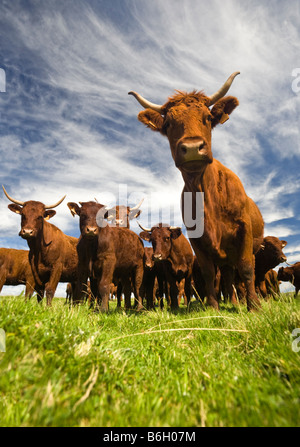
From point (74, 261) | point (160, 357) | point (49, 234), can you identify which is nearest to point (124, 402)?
point (160, 357)

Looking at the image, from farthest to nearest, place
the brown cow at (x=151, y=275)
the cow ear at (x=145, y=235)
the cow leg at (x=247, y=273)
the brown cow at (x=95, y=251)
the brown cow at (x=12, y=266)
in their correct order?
1. the brown cow at (x=12, y=266)
2. the brown cow at (x=151, y=275)
3. the cow ear at (x=145, y=235)
4. the brown cow at (x=95, y=251)
5. the cow leg at (x=247, y=273)

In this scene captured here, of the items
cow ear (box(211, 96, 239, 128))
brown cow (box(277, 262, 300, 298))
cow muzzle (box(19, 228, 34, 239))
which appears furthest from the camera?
brown cow (box(277, 262, 300, 298))

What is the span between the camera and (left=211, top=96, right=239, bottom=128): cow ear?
5121mm

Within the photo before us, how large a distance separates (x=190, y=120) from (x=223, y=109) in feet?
3.26

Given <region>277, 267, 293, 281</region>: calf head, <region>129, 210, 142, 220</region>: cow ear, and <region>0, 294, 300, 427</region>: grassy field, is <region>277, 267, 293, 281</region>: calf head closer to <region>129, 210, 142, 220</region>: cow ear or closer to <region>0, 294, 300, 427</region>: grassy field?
<region>129, 210, 142, 220</region>: cow ear

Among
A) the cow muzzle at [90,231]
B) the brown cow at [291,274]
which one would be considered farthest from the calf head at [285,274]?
the cow muzzle at [90,231]

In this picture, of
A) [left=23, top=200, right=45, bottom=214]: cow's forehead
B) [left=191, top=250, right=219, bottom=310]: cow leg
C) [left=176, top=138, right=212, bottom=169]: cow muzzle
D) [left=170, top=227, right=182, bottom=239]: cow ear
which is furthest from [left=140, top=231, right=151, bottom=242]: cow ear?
[left=176, top=138, right=212, bottom=169]: cow muzzle

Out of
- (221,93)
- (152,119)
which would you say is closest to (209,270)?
(152,119)

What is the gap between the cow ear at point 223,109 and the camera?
5121 millimetres

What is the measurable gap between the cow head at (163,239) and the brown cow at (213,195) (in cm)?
345

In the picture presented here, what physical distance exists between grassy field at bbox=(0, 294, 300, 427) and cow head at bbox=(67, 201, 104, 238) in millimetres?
3742

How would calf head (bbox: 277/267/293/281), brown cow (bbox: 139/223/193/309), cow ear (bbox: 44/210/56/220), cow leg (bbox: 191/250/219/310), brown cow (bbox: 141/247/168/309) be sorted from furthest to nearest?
calf head (bbox: 277/267/293/281) < brown cow (bbox: 141/247/168/309) < brown cow (bbox: 139/223/193/309) < cow ear (bbox: 44/210/56/220) < cow leg (bbox: 191/250/219/310)

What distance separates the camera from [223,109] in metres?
5.16

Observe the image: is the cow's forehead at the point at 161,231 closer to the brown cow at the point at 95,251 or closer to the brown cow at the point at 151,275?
the brown cow at the point at 151,275
